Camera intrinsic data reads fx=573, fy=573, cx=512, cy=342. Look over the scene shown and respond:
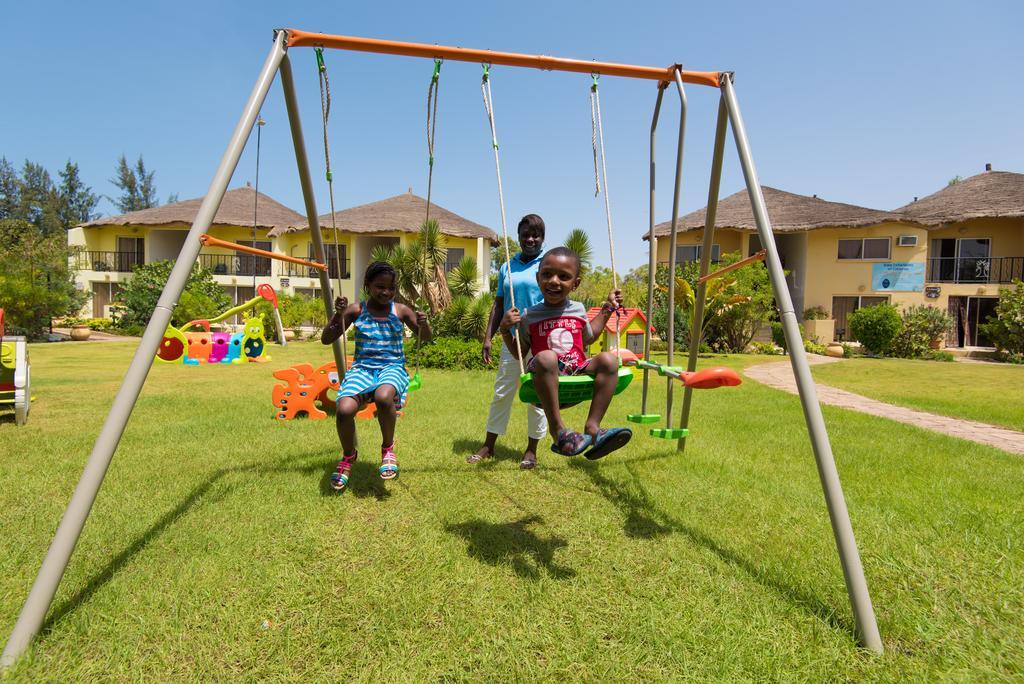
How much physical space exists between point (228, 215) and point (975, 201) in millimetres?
34093

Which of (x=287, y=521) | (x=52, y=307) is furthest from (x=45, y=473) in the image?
(x=52, y=307)

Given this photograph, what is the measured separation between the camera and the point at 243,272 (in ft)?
99.5

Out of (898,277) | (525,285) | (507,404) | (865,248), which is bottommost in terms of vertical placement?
(507,404)

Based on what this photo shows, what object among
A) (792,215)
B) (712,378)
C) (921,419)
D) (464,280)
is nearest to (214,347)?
(464,280)

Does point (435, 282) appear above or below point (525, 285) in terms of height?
above

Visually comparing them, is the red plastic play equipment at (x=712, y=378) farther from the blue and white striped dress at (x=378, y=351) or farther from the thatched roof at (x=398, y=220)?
the thatched roof at (x=398, y=220)

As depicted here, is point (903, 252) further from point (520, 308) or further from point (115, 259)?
point (115, 259)

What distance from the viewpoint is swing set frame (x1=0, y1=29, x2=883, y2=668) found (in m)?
2.44

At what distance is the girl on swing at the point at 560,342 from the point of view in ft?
10.7

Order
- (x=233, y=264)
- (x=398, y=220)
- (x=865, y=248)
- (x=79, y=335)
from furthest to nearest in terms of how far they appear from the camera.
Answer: (x=233, y=264), (x=398, y=220), (x=865, y=248), (x=79, y=335)

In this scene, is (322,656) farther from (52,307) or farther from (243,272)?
(243,272)

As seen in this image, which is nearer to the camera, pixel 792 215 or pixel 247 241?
pixel 792 215

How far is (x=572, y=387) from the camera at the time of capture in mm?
3395

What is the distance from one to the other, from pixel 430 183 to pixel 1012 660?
4243 mm
